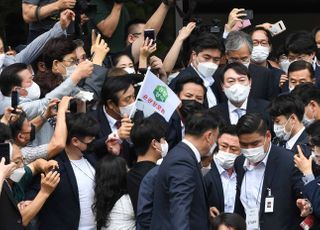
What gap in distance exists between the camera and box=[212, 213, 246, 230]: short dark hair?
26.2ft

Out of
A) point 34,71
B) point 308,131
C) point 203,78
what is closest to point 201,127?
point 308,131

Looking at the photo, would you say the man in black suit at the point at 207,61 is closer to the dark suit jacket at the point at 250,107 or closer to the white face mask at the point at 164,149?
the dark suit jacket at the point at 250,107

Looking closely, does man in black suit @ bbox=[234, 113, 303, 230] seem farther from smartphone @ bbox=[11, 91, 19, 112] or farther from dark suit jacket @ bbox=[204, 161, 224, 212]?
smartphone @ bbox=[11, 91, 19, 112]

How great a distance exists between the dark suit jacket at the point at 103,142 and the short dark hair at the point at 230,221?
68.1 inches

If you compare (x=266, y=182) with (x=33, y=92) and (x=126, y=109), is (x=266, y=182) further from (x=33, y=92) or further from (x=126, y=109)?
(x=33, y=92)

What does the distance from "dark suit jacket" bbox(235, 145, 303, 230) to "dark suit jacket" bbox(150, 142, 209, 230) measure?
0.63 m

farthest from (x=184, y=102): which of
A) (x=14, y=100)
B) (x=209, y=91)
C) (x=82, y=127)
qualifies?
(x=14, y=100)

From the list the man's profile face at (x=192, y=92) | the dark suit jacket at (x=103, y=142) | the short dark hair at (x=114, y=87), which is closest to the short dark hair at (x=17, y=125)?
the dark suit jacket at (x=103, y=142)

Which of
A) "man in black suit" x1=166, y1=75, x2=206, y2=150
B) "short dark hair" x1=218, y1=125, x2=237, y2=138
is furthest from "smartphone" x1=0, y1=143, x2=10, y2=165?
"man in black suit" x1=166, y1=75, x2=206, y2=150

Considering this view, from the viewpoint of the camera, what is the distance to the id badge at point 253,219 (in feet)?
28.3

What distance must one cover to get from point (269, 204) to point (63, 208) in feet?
5.26

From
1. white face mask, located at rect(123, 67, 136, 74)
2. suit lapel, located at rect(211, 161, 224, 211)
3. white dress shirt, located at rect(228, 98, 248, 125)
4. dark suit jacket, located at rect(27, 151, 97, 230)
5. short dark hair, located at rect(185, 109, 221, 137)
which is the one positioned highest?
short dark hair, located at rect(185, 109, 221, 137)

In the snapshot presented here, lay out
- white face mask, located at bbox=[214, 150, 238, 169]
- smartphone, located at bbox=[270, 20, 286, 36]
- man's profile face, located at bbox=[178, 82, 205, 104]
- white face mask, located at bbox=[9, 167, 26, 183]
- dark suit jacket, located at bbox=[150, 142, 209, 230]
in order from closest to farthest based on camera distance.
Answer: dark suit jacket, located at bbox=[150, 142, 209, 230], white face mask, located at bbox=[9, 167, 26, 183], white face mask, located at bbox=[214, 150, 238, 169], man's profile face, located at bbox=[178, 82, 205, 104], smartphone, located at bbox=[270, 20, 286, 36]

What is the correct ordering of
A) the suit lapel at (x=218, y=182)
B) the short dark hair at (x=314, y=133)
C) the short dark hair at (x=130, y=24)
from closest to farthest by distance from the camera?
the short dark hair at (x=314, y=133) < the suit lapel at (x=218, y=182) < the short dark hair at (x=130, y=24)
